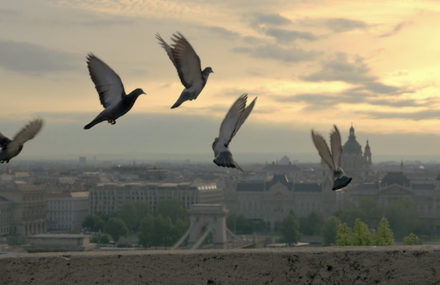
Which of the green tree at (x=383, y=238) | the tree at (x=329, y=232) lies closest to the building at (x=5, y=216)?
the tree at (x=329, y=232)

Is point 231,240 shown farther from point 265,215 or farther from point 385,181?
point 385,181

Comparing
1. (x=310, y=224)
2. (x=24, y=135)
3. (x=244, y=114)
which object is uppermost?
(x=244, y=114)

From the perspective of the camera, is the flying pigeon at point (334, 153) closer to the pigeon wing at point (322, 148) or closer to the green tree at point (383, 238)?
the pigeon wing at point (322, 148)

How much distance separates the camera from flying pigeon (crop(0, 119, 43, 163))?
17.4 feet

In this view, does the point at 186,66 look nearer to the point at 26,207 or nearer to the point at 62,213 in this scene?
the point at 26,207

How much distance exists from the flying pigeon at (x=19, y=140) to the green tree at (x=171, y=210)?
11024 centimetres

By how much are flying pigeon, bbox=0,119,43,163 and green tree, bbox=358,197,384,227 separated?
4170 inches

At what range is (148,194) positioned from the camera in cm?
13662

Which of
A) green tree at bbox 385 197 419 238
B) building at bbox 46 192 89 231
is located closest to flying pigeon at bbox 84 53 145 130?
green tree at bbox 385 197 419 238

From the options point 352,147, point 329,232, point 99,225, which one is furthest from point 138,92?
point 352,147

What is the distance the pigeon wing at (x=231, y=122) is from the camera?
507cm

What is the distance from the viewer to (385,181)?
136 meters

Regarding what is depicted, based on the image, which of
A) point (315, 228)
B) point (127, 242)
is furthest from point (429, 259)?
point (315, 228)

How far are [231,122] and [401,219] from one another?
341 ft
